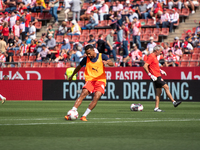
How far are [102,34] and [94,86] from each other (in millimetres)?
15384

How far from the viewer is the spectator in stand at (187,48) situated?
23.1m

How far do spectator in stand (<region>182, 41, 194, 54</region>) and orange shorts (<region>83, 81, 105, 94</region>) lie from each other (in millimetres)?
13160

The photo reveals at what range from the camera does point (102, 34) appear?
85.5ft

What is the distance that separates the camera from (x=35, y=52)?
87.9 feet

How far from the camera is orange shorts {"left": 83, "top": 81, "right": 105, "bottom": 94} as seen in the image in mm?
10781

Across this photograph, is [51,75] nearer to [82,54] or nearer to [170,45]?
[82,54]

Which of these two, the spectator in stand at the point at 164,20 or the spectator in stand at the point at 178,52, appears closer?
the spectator in stand at the point at 178,52

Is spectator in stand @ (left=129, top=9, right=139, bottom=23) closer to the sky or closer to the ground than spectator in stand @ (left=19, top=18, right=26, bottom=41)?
closer to the sky

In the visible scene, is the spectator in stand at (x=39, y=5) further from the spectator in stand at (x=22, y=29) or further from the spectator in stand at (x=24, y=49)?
the spectator in stand at (x=24, y=49)

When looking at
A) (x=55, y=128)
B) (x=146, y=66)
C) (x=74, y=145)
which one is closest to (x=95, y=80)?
(x=55, y=128)

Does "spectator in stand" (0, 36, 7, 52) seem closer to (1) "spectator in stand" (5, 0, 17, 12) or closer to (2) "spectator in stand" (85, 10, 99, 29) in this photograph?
(2) "spectator in stand" (85, 10, 99, 29)

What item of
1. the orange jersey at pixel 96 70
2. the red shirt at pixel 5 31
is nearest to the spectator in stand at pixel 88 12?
the red shirt at pixel 5 31

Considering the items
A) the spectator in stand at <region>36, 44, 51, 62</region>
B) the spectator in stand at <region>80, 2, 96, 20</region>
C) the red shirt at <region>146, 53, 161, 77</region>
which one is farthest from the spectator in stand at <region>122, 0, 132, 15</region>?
the red shirt at <region>146, 53, 161, 77</region>

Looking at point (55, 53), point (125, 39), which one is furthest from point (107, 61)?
point (55, 53)
